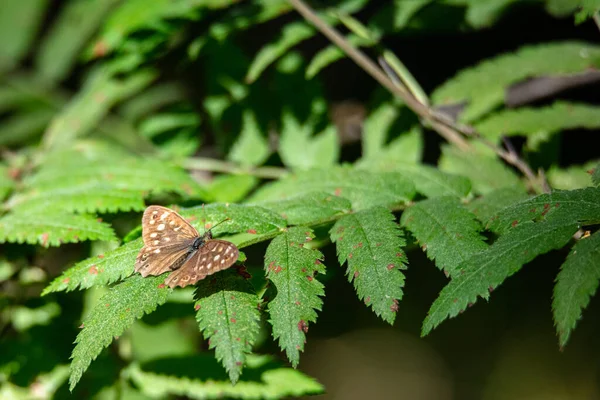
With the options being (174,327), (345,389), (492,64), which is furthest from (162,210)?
(345,389)

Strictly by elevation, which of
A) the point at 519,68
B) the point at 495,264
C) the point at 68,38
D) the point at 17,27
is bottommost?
the point at 519,68

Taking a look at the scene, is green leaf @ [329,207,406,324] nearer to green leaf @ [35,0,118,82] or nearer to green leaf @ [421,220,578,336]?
green leaf @ [421,220,578,336]

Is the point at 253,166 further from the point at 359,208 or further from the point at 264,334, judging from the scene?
the point at 359,208

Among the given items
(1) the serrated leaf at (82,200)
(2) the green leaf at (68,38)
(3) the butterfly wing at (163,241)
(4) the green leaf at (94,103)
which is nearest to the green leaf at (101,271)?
(3) the butterfly wing at (163,241)

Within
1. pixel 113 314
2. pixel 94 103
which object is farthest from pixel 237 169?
pixel 113 314

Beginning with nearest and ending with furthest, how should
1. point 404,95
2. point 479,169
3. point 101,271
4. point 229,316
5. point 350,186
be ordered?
point 229,316 → point 101,271 → point 350,186 → point 479,169 → point 404,95

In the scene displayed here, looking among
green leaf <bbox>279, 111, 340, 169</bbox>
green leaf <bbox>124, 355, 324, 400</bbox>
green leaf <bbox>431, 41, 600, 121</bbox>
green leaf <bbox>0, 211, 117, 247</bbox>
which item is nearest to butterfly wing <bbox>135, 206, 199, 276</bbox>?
green leaf <bbox>0, 211, 117, 247</bbox>

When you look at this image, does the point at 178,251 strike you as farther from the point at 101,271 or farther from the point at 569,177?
the point at 569,177

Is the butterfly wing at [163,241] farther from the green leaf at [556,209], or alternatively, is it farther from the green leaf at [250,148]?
the green leaf at [250,148]
